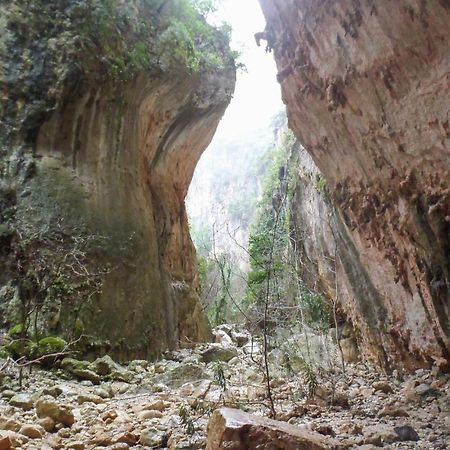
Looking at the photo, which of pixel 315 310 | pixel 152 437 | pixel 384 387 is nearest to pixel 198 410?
pixel 152 437

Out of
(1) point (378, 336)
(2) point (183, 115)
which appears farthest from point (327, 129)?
(2) point (183, 115)

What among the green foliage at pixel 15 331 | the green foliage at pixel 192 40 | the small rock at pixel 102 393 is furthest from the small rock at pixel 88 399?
the green foliage at pixel 192 40

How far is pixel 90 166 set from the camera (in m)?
9.23

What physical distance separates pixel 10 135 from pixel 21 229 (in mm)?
1885

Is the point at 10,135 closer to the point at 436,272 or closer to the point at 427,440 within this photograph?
the point at 436,272

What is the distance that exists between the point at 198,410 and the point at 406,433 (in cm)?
168

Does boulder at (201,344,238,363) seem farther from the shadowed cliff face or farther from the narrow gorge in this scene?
the shadowed cliff face

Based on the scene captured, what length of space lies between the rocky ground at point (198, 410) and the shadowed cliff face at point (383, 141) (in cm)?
67

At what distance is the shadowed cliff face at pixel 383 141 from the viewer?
3.93 metres

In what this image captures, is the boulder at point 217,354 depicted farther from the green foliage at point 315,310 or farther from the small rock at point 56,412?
the small rock at point 56,412

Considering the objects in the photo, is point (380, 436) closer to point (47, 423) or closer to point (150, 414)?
point (150, 414)

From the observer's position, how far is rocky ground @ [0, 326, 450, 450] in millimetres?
3305

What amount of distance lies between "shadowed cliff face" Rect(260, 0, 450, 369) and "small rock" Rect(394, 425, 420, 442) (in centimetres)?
147

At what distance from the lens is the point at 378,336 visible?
6.01 meters
